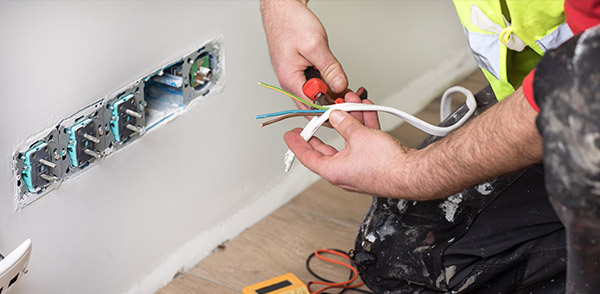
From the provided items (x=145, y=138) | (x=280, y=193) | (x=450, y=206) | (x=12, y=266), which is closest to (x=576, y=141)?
(x=450, y=206)

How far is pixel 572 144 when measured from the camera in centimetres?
71

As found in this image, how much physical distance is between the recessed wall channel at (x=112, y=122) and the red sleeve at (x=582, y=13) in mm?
720

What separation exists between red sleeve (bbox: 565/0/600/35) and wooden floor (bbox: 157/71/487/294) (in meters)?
0.82

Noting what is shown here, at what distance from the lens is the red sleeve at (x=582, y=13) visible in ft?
2.74

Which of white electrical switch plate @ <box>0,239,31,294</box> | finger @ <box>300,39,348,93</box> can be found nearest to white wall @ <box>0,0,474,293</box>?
white electrical switch plate @ <box>0,239,31,294</box>

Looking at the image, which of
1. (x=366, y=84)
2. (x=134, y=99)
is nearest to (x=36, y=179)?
(x=134, y=99)

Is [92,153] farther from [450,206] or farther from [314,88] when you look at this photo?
[450,206]

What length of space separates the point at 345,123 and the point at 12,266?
508 mm

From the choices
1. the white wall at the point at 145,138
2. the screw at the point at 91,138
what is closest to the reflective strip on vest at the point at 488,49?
the white wall at the point at 145,138

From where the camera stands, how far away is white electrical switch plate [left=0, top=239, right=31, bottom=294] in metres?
0.89

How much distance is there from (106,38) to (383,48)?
1.02 metres

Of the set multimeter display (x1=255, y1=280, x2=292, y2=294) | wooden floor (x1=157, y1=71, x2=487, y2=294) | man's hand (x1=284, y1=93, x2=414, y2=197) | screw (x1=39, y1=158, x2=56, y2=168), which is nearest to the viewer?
man's hand (x1=284, y1=93, x2=414, y2=197)

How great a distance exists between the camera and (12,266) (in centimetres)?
89

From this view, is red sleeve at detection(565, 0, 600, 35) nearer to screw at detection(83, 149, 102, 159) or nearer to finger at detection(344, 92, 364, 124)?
finger at detection(344, 92, 364, 124)
